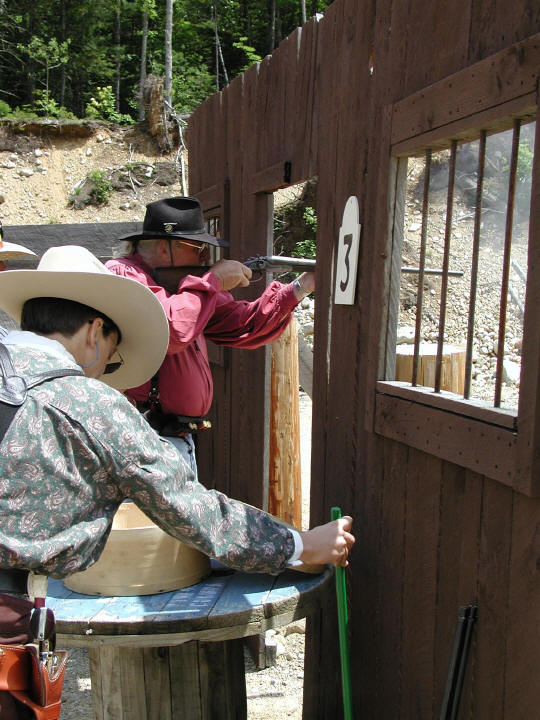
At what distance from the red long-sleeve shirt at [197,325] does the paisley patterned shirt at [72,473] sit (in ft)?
3.48

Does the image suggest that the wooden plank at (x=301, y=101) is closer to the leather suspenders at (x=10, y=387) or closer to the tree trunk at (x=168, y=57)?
the leather suspenders at (x=10, y=387)

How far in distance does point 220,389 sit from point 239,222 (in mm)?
1105

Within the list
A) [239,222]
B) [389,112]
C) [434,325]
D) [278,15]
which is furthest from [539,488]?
[278,15]

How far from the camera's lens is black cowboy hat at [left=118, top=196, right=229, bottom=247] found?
3088 mm

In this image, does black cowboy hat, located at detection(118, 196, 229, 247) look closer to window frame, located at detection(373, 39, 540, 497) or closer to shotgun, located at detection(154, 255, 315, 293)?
shotgun, located at detection(154, 255, 315, 293)

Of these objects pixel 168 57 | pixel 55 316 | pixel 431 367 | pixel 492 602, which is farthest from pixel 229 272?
pixel 168 57

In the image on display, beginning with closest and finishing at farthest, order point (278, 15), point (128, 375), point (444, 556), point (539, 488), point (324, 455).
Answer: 1. point (539, 488)
2. point (444, 556)
3. point (128, 375)
4. point (324, 455)
5. point (278, 15)

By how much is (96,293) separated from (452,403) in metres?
1.00

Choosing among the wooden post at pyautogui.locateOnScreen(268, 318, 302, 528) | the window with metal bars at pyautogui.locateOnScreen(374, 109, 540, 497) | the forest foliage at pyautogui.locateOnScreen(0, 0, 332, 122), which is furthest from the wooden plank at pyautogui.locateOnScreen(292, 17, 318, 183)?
the forest foliage at pyautogui.locateOnScreen(0, 0, 332, 122)

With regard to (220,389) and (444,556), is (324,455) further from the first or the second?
(220,389)

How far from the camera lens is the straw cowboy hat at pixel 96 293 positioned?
6.04 ft

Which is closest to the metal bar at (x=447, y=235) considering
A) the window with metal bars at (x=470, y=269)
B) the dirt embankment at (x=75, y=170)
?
the window with metal bars at (x=470, y=269)

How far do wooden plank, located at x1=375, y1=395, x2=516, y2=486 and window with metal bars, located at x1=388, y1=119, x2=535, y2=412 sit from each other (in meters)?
0.09

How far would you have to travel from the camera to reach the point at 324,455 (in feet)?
9.41
